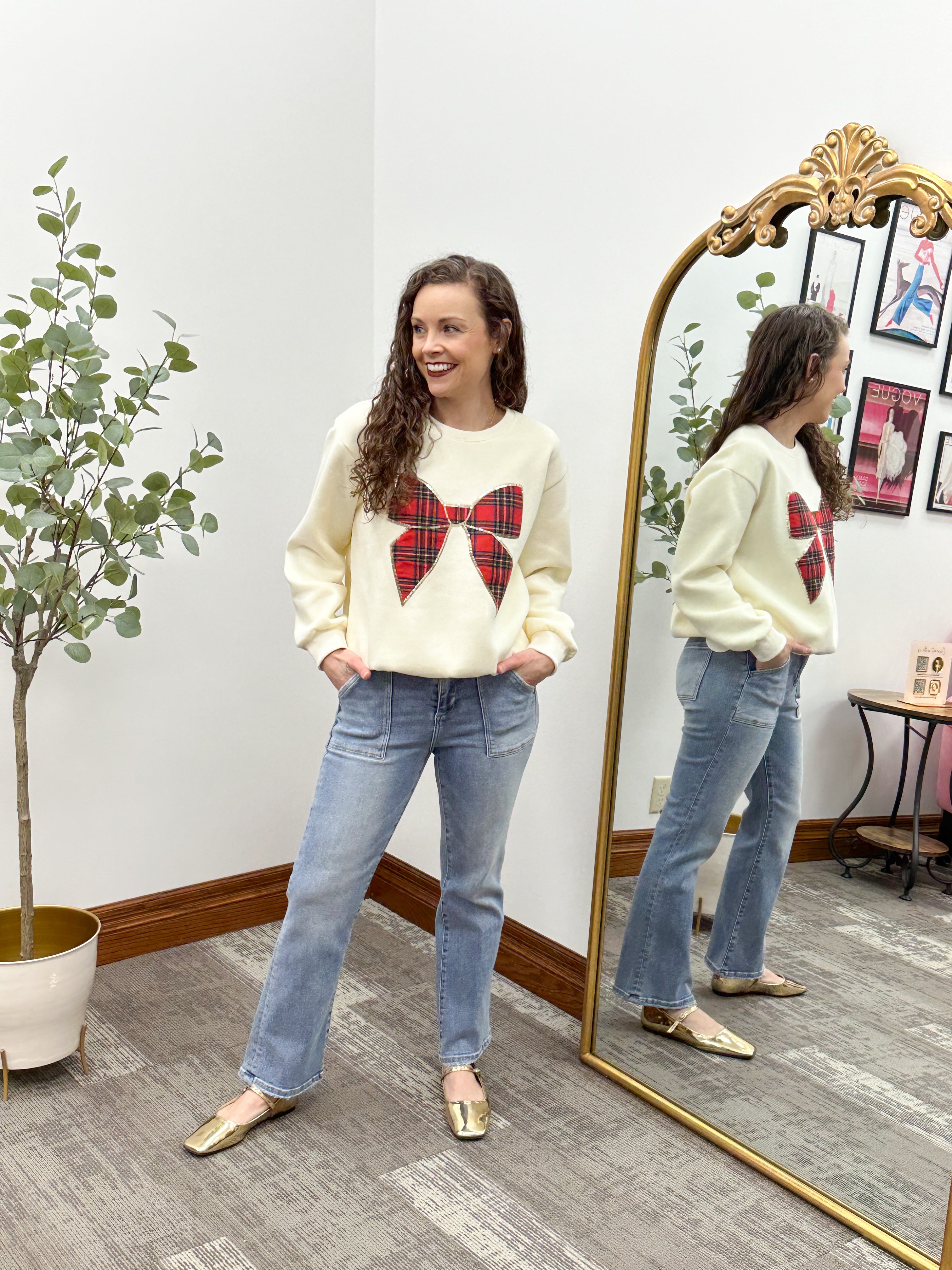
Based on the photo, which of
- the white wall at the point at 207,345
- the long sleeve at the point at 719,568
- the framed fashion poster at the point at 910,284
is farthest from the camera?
the white wall at the point at 207,345

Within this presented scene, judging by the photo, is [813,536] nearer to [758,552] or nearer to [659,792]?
[758,552]

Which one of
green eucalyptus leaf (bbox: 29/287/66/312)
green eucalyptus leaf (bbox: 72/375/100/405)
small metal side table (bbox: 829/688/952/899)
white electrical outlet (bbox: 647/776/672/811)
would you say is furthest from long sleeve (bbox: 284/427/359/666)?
small metal side table (bbox: 829/688/952/899)

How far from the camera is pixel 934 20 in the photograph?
1.62 metres

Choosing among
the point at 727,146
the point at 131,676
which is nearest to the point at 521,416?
the point at 727,146

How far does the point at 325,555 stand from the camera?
1891mm

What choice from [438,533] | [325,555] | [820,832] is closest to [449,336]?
[438,533]

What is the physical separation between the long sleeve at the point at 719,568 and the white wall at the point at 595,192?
0.09m

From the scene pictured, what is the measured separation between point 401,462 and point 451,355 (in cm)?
19

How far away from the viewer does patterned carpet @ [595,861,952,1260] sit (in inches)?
64.8

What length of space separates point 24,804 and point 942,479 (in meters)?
1.66

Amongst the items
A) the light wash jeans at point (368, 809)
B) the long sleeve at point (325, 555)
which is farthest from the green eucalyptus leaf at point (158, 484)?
the light wash jeans at point (368, 809)

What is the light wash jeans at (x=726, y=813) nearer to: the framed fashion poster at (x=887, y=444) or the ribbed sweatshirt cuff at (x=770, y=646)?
the ribbed sweatshirt cuff at (x=770, y=646)

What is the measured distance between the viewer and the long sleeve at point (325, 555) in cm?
183

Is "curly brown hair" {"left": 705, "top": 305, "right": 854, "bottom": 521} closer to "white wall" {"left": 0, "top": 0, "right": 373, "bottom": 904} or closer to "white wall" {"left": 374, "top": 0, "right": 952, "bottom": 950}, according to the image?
"white wall" {"left": 374, "top": 0, "right": 952, "bottom": 950}
